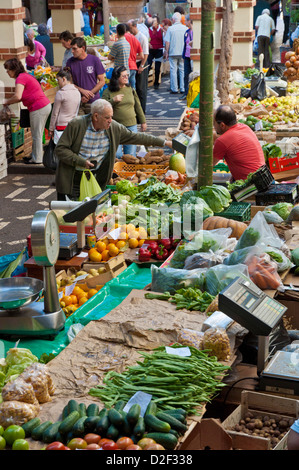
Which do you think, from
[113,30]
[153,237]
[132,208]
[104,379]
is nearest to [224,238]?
[153,237]

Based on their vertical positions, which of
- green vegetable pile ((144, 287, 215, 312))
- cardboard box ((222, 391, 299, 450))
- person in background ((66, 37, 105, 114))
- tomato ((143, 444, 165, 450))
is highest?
person in background ((66, 37, 105, 114))

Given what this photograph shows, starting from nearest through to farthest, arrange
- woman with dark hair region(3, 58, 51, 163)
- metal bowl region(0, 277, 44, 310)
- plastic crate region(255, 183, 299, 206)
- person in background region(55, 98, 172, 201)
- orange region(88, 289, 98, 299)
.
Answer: metal bowl region(0, 277, 44, 310) < orange region(88, 289, 98, 299) < plastic crate region(255, 183, 299, 206) < person in background region(55, 98, 172, 201) < woman with dark hair region(3, 58, 51, 163)

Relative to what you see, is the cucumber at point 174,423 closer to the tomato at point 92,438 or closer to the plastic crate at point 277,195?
the tomato at point 92,438

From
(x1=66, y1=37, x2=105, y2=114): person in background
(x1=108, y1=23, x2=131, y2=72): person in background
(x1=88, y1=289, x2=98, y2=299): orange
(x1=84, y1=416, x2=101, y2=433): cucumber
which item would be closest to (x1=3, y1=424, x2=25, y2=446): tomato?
(x1=84, y1=416, x2=101, y2=433): cucumber

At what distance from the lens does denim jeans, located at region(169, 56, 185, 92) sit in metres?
19.3

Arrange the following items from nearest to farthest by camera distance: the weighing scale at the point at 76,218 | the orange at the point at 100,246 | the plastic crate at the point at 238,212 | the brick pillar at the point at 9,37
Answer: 1. the weighing scale at the point at 76,218
2. the orange at the point at 100,246
3. the plastic crate at the point at 238,212
4. the brick pillar at the point at 9,37

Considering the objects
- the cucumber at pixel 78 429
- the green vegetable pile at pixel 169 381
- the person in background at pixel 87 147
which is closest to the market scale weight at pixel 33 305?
the green vegetable pile at pixel 169 381

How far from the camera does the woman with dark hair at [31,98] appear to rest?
1192cm

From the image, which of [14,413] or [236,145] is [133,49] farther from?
[14,413]

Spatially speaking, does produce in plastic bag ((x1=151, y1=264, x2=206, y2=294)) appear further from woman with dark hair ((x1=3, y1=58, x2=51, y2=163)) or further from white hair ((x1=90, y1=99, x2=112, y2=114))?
woman with dark hair ((x1=3, y1=58, x2=51, y2=163))

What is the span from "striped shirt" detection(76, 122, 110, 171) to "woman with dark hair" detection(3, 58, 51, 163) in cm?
463

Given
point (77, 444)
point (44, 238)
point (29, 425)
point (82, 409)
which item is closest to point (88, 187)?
point (44, 238)

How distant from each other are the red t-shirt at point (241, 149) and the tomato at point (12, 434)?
16.3ft
